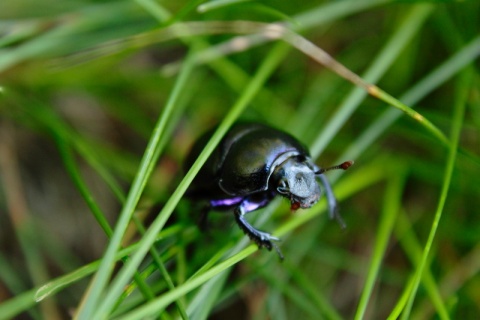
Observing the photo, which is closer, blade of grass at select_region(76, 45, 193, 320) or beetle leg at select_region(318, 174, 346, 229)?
blade of grass at select_region(76, 45, 193, 320)

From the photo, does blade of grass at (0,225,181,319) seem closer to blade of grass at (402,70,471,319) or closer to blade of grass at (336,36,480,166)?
blade of grass at (402,70,471,319)

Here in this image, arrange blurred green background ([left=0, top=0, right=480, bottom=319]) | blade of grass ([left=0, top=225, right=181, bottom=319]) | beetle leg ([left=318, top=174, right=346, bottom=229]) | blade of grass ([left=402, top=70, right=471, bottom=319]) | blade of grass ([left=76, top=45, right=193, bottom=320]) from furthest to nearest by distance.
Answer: blurred green background ([left=0, top=0, right=480, bottom=319])
beetle leg ([left=318, top=174, right=346, bottom=229])
blade of grass ([left=402, top=70, right=471, bottom=319])
blade of grass ([left=0, top=225, right=181, bottom=319])
blade of grass ([left=76, top=45, right=193, bottom=320])

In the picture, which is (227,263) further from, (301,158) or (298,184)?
(301,158)

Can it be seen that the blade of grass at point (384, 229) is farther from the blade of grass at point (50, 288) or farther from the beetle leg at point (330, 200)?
the blade of grass at point (50, 288)

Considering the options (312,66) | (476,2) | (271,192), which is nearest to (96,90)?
(312,66)

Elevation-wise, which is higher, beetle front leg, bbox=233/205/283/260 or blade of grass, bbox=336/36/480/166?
blade of grass, bbox=336/36/480/166

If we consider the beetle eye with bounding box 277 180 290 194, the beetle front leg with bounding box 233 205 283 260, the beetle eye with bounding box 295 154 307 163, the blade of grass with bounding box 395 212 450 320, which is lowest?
the blade of grass with bounding box 395 212 450 320

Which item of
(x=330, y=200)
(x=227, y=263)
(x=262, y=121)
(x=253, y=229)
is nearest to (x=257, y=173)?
(x=253, y=229)

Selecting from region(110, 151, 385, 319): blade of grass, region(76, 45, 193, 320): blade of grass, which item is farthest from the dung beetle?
region(76, 45, 193, 320): blade of grass
